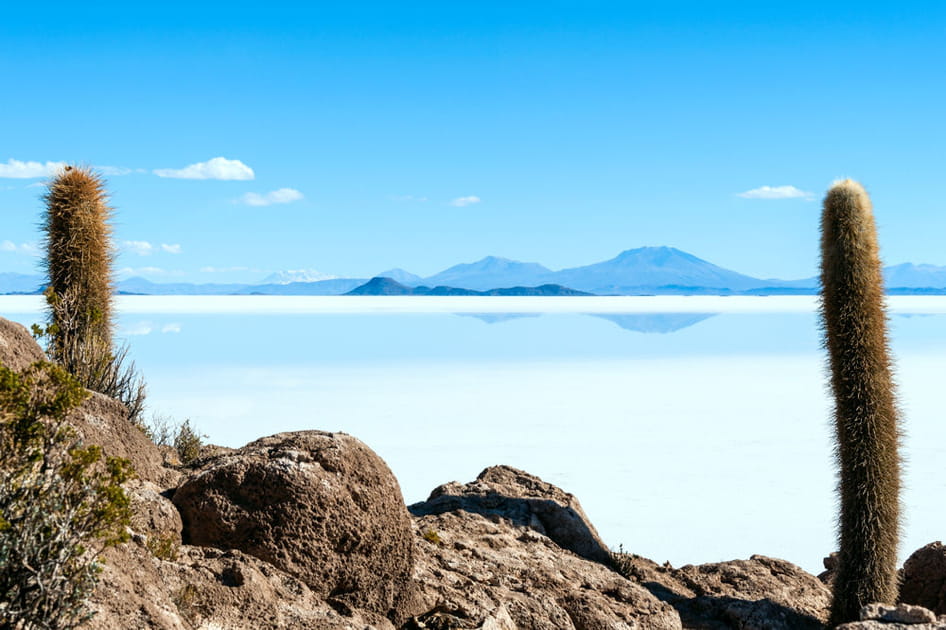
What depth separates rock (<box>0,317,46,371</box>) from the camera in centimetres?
602

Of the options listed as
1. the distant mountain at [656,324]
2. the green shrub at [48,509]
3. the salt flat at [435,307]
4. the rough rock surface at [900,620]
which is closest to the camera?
the green shrub at [48,509]

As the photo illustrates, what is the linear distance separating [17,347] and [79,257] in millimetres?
4116

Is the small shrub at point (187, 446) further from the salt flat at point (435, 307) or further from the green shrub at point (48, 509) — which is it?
the salt flat at point (435, 307)

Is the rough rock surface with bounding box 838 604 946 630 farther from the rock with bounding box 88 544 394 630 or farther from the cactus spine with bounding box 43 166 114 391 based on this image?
the cactus spine with bounding box 43 166 114 391

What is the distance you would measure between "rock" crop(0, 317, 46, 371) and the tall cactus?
6.10m

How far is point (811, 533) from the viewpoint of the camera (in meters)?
10.2

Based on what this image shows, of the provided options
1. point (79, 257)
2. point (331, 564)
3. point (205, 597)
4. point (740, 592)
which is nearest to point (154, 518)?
point (205, 597)

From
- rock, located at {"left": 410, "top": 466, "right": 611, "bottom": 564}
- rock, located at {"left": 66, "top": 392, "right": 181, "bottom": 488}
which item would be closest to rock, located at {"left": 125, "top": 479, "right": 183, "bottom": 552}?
rock, located at {"left": 66, "top": 392, "right": 181, "bottom": 488}

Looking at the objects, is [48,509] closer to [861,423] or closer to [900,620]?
[900,620]

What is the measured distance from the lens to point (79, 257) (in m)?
10.1

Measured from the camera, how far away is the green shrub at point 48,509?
3123 mm

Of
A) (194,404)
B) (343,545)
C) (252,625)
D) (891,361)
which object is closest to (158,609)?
(252,625)

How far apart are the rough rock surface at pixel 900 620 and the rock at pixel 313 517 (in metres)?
2.98

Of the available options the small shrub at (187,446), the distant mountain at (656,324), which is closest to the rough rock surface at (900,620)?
the small shrub at (187,446)
